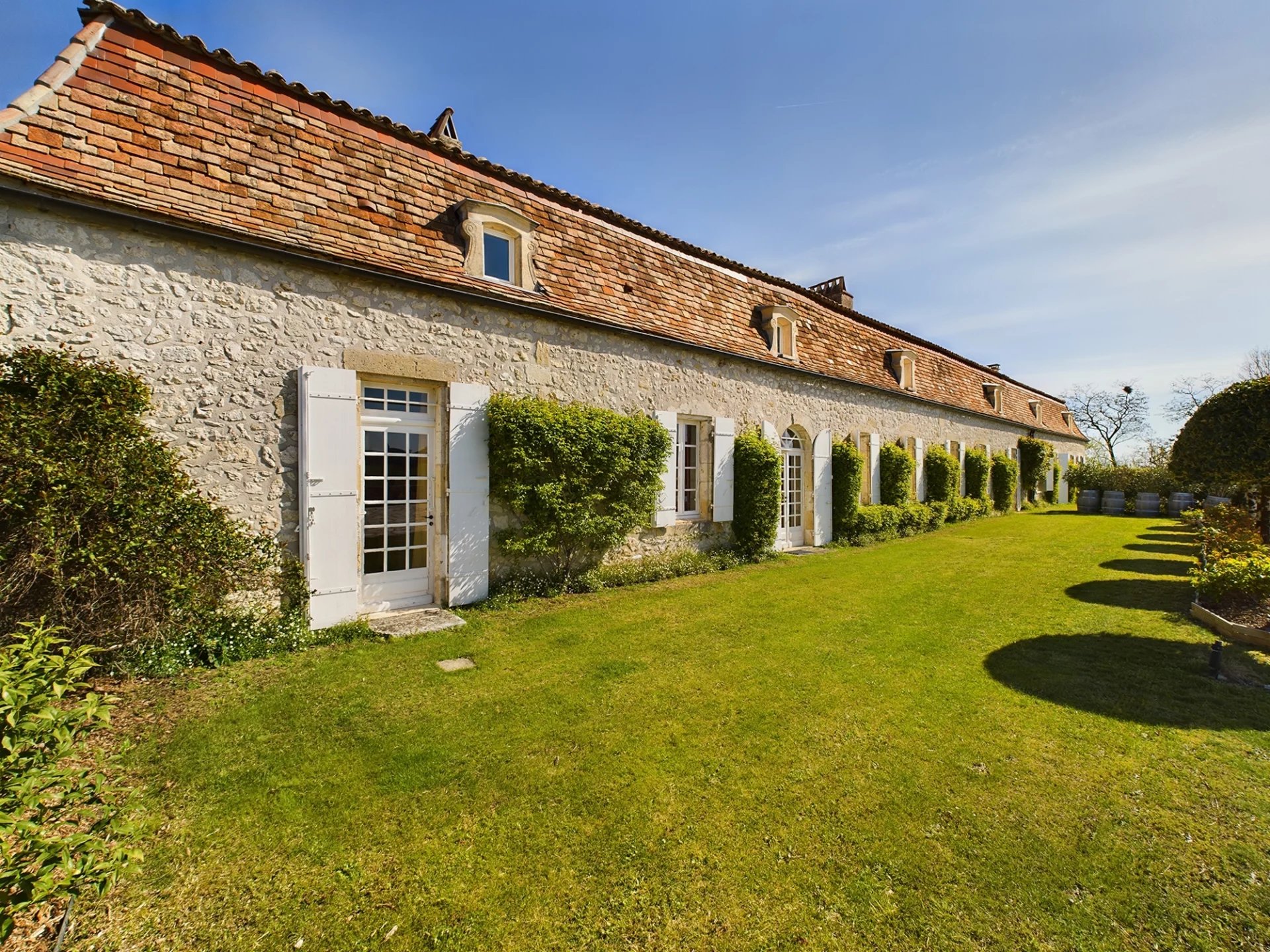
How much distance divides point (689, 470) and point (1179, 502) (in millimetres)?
20224

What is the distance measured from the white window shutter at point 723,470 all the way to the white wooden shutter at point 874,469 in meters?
5.52

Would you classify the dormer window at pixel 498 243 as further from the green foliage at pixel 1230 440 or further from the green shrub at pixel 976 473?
the green shrub at pixel 976 473

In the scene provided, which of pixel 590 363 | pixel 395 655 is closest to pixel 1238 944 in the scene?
pixel 395 655

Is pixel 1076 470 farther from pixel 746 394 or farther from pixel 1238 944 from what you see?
pixel 1238 944

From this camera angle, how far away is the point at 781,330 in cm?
1137

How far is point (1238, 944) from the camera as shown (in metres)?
2.08

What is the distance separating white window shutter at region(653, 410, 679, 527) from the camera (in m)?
8.59

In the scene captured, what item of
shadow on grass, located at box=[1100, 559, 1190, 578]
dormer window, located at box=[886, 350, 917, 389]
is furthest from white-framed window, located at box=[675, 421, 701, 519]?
dormer window, located at box=[886, 350, 917, 389]

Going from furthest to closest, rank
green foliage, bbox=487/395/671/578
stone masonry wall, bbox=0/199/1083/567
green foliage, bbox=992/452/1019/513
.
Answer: green foliage, bbox=992/452/1019/513 < green foliage, bbox=487/395/671/578 < stone masonry wall, bbox=0/199/1083/567

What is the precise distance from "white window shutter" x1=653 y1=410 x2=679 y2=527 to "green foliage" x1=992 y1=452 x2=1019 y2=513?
16368 mm

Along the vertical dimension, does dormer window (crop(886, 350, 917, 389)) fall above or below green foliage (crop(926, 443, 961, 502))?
above

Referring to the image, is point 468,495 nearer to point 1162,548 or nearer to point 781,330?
point 781,330

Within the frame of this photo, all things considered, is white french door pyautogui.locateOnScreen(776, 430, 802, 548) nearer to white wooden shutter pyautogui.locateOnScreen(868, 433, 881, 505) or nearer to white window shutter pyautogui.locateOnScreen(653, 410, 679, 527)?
white wooden shutter pyautogui.locateOnScreen(868, 433, 881, 505)

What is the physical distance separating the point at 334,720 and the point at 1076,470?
1162 inches
